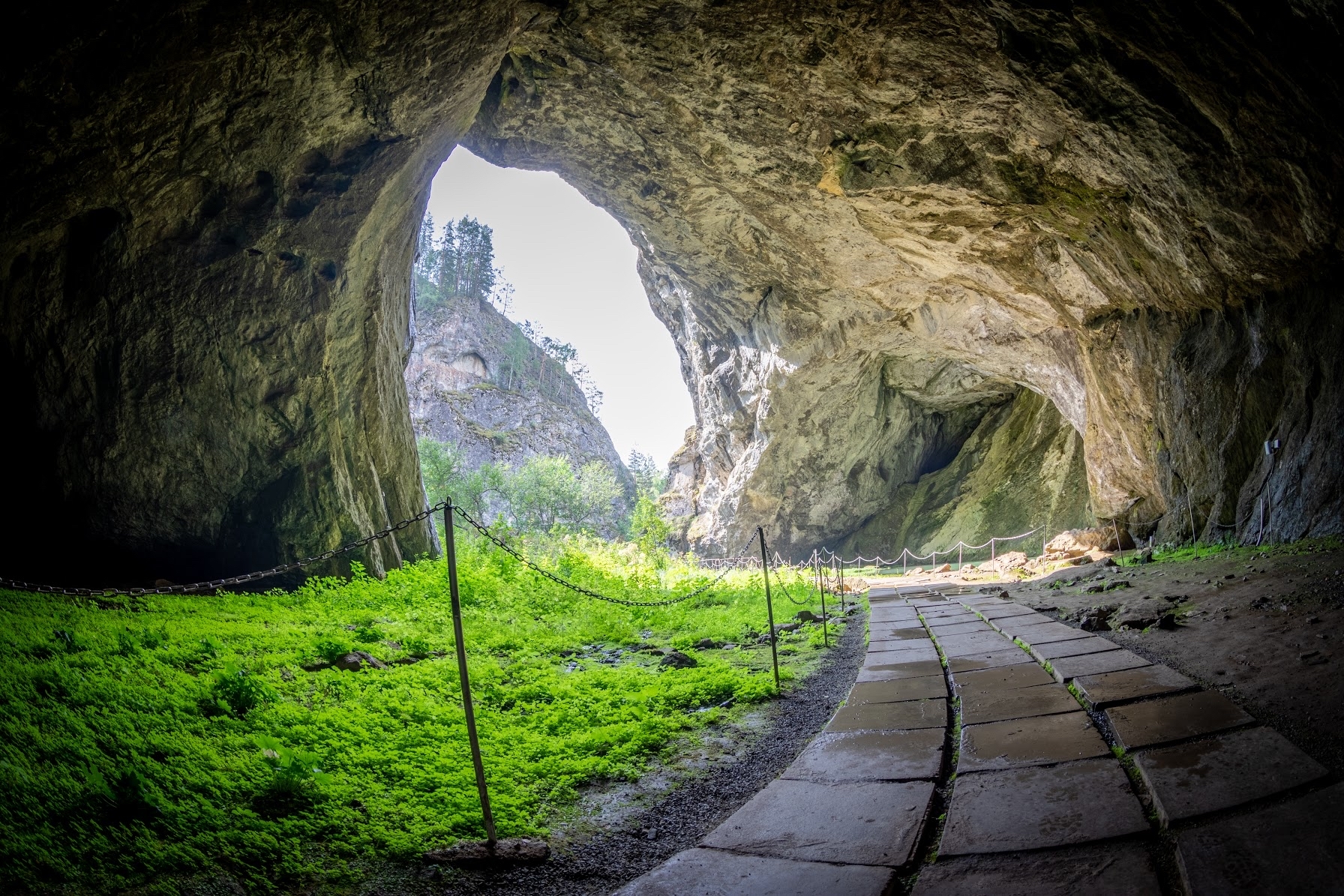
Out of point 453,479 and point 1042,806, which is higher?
point 453,479

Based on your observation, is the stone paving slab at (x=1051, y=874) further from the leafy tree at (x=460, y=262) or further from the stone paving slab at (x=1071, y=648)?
the leafy tree at (x=460, y=262)

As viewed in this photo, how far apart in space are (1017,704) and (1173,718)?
0.89 meters

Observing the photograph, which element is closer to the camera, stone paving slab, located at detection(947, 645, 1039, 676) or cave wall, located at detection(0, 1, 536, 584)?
stone paving slab, located at detection(947, 645, 1039, 676)

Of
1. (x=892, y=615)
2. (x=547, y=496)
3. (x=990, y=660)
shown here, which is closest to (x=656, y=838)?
(x=990, y=660)

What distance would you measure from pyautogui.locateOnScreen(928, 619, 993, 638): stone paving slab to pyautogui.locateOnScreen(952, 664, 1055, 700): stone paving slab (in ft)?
6.01

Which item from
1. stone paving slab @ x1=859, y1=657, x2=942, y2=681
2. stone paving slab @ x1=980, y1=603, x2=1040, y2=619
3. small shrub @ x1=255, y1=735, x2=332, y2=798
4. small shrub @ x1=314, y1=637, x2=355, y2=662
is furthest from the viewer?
stone paving slab @ x1=980, y1=603, x2=1040, y2=619

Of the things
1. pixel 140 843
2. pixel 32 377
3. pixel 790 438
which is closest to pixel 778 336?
pixel 790 438

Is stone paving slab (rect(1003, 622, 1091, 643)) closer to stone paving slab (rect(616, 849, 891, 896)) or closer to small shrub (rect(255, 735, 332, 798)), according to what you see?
stone paving slab (rect(616, 849, 891, 896))

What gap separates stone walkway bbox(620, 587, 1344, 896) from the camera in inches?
83.7

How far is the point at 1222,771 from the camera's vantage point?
8.89ft

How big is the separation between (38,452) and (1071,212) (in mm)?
15009

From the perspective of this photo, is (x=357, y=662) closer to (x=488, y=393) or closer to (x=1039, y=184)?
(x=1039, y=184)

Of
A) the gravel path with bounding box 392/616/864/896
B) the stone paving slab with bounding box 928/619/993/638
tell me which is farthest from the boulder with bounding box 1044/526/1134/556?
the gravel path with bounding box 392/616/864/896

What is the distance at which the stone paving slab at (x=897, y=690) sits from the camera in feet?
15.3
